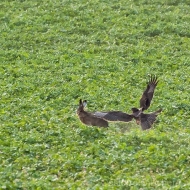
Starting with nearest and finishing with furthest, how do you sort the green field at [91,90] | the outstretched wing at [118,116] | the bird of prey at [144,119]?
the green field at [91,90]
the outstretched wing at [118,116]
the bird of prey at [144,119]

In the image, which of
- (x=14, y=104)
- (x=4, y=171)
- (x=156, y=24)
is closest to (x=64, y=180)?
(x=4, y=171)

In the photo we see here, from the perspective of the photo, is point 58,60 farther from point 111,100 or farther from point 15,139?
point 15,139

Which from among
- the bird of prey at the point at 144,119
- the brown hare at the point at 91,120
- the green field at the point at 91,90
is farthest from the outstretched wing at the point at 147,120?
the brown hare at the point at 91,120

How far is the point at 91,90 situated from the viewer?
1250 centimetres

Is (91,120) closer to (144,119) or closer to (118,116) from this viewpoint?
(118,116)

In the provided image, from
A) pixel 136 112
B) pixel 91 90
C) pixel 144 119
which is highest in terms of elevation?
pixel 91 90

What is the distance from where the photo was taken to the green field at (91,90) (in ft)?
29.1

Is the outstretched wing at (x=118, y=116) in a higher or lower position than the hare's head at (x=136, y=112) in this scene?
lower

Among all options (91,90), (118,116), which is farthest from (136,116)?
(91,90)

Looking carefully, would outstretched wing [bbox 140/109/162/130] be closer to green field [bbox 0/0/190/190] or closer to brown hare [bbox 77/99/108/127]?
green field [bbox 0/0/190/190]

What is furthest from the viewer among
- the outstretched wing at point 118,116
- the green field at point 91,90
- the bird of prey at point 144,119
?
the bird of prey at point 144,119

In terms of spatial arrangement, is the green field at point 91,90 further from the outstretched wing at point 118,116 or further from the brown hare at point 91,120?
the outstretched wing at point 118,116

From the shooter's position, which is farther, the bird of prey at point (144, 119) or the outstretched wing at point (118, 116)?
the bird of prey at point (144, 119)

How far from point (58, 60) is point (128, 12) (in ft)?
12.5
